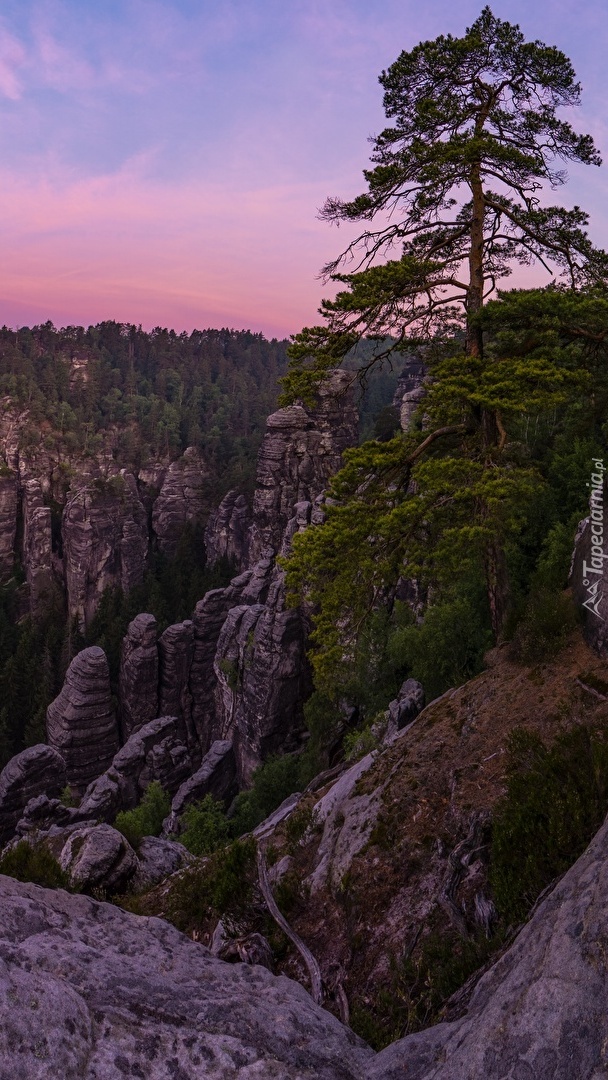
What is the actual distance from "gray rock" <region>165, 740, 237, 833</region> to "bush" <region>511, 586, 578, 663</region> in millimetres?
23931

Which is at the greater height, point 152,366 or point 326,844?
point 152,366

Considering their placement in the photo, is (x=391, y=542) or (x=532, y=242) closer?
(x=391, y=542)

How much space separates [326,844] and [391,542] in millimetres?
5384

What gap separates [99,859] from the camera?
914 centimetres

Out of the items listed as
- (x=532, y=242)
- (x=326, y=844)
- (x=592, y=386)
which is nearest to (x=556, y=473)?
(x=592, y=386)

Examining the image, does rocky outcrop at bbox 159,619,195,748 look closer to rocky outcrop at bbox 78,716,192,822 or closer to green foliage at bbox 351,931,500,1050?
rocky outcrop at bbox 78,716,192,822

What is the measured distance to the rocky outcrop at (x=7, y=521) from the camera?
8100cm

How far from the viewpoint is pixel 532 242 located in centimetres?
1211

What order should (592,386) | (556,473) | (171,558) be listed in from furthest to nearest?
(171,558)
(556,473)
(592,386)

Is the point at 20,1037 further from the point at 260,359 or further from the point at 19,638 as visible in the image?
the point at 260,359

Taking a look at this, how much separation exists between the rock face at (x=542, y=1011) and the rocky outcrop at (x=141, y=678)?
4316 centimetres

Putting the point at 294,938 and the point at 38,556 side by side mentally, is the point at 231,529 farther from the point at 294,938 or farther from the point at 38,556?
the point at 294,938

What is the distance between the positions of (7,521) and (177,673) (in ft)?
167

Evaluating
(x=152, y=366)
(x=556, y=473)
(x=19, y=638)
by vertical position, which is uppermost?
(x=152, y=366)
